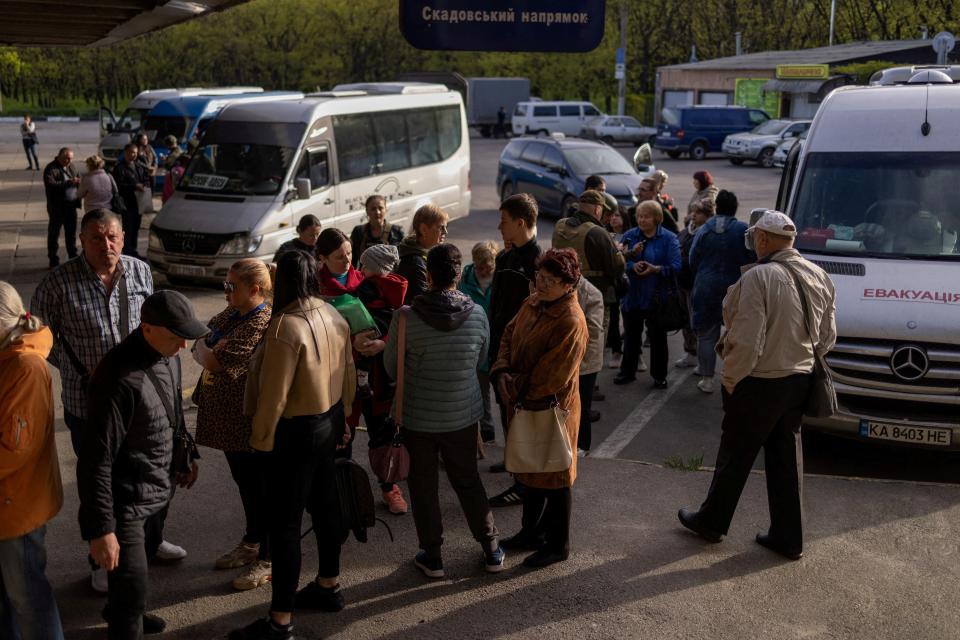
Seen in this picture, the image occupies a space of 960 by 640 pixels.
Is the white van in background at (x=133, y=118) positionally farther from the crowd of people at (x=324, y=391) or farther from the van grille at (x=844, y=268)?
the crowd of people at (x=324, y=391)

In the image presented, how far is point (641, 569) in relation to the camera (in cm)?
552

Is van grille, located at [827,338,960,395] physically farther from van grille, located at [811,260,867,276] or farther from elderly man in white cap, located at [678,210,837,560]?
elderly man in white cap, located at [678,210,837,560]

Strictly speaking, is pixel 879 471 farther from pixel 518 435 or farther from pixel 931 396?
pixel 518 435

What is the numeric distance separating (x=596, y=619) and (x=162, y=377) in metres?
2.37

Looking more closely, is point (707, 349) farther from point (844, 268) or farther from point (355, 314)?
point (355, 314)

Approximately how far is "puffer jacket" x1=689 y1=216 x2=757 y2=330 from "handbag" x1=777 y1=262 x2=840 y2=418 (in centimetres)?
303

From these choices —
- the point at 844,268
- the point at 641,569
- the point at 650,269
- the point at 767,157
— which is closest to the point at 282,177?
the point at 650,269

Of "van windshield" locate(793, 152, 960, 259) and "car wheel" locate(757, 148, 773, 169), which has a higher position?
"van windshield" locate(793, 152, 960, 259)

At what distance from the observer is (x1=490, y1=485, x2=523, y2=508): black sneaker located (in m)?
6.34

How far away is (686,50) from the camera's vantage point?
61.1 metres

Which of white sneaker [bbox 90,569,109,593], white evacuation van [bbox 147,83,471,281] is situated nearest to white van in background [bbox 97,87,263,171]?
white evacuation van [bbox 147,83,471,281]

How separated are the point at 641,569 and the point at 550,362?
4.35 feet

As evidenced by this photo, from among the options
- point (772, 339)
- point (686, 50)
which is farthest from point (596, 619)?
point (686, 50)

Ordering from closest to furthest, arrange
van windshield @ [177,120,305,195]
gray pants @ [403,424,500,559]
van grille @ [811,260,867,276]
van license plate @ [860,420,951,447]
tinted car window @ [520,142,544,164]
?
gray pants @ [403,424,500,559] < van license plate @ [860,420,951,447] < van grille @ [811,260,867,276] < van windshield @ [177,120,305,195] < tinted car window @ [520,142,544,164]
